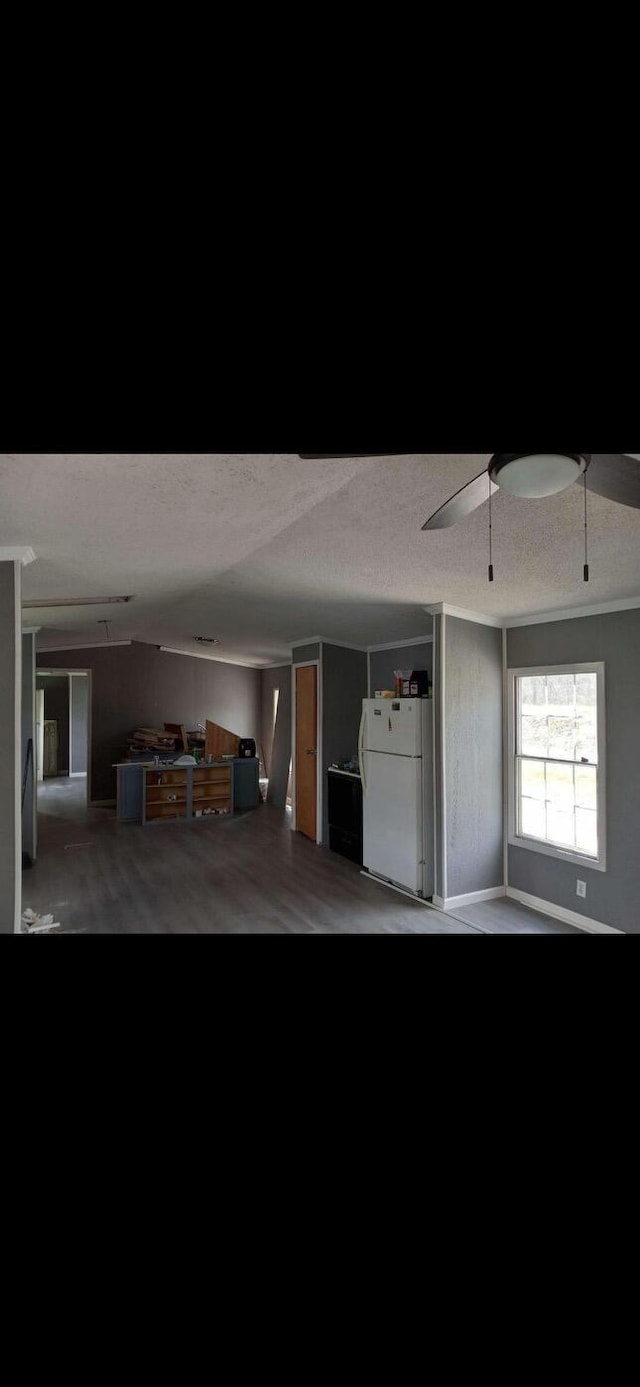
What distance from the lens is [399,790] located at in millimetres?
4664

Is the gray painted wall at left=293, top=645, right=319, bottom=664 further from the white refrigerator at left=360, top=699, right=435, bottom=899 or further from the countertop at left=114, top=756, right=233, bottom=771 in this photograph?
the countertop at left=114, top=756, right=233, bottom=771

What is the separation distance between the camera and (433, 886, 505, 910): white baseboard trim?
14.1ft

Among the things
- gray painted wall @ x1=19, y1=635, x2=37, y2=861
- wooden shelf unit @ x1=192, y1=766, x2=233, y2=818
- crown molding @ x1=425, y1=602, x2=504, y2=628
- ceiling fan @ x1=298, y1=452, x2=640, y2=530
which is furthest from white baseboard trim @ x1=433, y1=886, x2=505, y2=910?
wooden shelf unit @ x1=192, y1=766, x2=233, y2=818

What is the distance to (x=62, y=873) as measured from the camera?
203 inches

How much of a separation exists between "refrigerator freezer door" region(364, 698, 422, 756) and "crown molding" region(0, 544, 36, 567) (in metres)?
2.79

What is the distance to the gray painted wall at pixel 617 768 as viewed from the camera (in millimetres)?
3582

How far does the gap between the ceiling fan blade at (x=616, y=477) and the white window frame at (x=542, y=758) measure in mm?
2326

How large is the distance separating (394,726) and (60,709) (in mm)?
8632

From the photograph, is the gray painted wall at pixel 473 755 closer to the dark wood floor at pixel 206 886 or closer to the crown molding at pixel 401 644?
the dark wood floor at pixel 206 886

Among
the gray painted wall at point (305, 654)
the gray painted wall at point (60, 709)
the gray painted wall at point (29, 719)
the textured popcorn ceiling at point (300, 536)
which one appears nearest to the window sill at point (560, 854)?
the textured popcorn ceiling at point (300, 536)

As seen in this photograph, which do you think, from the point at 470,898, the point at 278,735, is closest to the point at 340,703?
the point at 470,898
